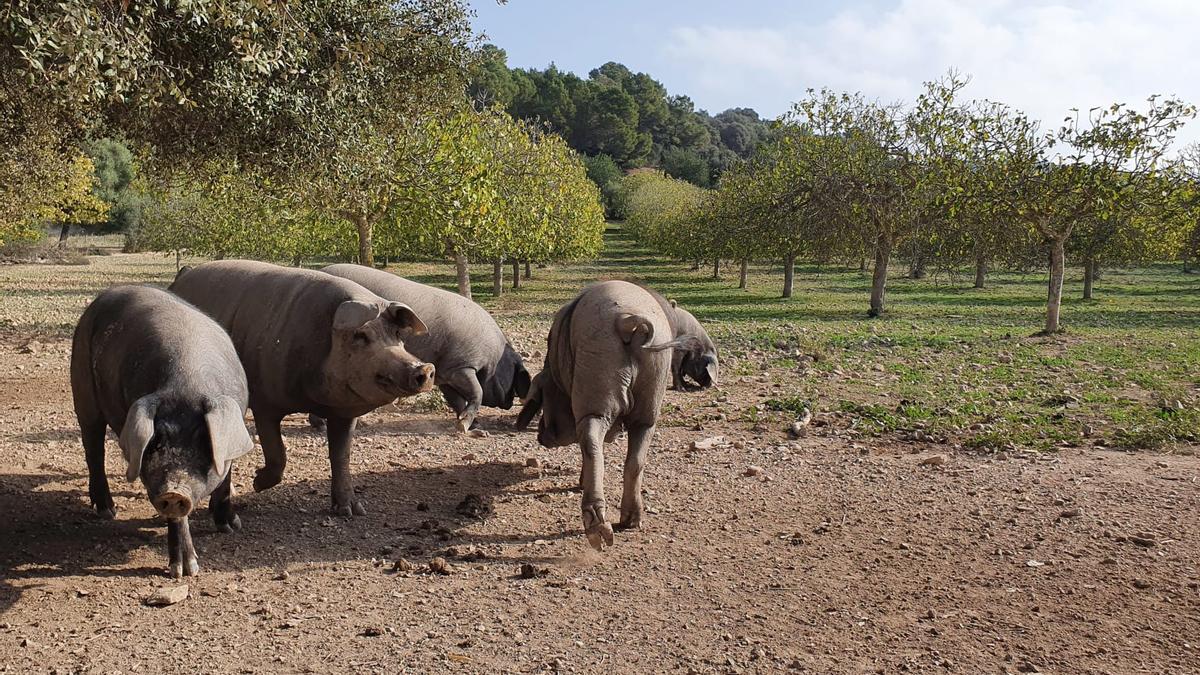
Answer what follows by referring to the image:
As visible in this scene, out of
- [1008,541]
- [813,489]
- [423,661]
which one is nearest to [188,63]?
[423,661]

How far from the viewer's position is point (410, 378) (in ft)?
21.3

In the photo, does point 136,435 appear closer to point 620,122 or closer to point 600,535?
point 600,535

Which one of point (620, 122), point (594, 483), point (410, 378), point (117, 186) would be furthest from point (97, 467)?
point (620, 122)

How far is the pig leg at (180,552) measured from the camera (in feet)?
18.4

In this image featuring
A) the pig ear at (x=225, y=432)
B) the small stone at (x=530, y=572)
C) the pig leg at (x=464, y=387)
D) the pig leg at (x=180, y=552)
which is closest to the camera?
the pig ear at (x=225, y=432)

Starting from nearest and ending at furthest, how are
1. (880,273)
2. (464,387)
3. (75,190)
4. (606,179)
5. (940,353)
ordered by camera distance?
1. (464,387)
2. (940,353)
3. (880,273)
4. (75,190)
5. (606,179)

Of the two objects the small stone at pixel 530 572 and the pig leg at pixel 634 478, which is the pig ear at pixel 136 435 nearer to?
the small stone at pixel 530 572

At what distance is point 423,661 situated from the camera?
184 inches

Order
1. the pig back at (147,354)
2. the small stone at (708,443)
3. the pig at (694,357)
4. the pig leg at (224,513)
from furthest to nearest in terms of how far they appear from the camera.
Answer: the small stone at (708,443), the pig at (694,357), the pig leg at (224,513), the pig back at (147,354)

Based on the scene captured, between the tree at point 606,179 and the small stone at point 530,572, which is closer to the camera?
the small stone at point 530,572

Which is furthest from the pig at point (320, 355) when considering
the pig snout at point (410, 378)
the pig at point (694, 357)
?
the pig at point (694, 357)

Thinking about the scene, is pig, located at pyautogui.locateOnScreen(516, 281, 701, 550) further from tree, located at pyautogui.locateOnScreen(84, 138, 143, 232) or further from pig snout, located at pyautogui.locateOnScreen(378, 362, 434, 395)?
tree, located at pyautogui.locateOnScreen(84, 138, 143, 232)

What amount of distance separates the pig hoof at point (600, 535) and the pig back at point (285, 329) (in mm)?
2315

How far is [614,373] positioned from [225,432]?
8.70ft
